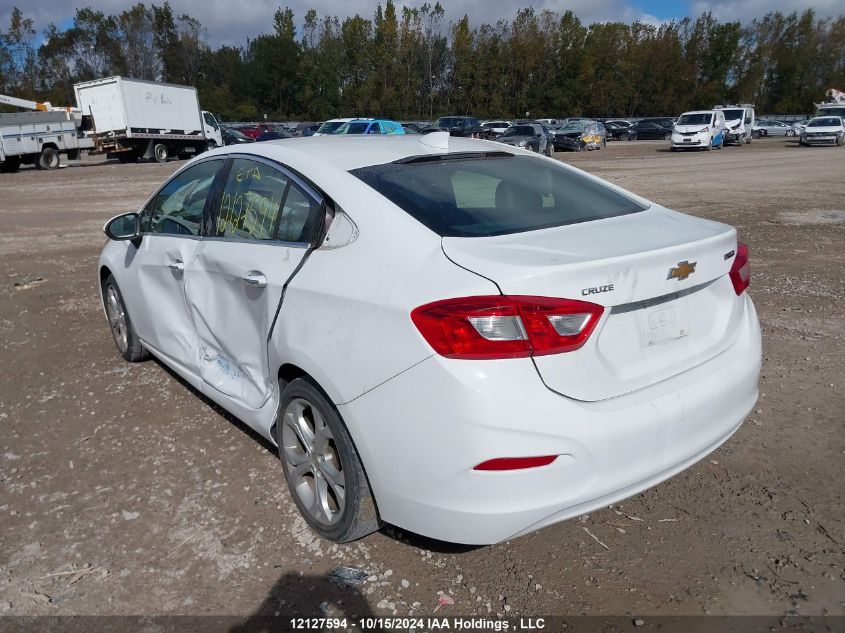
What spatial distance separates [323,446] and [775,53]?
100748mm

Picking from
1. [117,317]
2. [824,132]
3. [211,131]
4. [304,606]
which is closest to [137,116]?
[211,131]

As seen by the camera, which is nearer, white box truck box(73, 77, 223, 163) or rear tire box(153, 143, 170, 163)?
white box truck box(73, 77, 223, 163)

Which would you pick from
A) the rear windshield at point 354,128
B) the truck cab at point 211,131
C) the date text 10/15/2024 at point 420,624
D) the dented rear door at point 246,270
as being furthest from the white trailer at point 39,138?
the date text 10/15/2024 at point 420,624

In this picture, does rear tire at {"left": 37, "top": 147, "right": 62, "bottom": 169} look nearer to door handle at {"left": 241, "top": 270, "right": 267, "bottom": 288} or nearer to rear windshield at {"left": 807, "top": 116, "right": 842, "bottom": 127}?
door handle at {"left": 241, "top": 270, "right": 267, "bottom": 288}

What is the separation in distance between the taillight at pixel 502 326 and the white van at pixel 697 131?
3447cm

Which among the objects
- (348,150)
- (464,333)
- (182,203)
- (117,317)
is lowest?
(117,317)

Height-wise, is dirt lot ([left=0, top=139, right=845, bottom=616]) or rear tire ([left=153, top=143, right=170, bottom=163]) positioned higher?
rear tire ([left=153, top=143, right=170, bottom=163])

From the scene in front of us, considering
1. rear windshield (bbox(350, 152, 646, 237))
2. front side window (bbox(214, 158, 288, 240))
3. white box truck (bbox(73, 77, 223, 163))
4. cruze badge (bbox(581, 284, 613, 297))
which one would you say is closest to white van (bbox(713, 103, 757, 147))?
white box truck (bbox(73, 77, 223, 163))

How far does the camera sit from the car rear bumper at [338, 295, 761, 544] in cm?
208

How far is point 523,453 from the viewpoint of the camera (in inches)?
82.5

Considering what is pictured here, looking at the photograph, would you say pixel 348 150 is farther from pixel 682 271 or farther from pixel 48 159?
pixel 48 159

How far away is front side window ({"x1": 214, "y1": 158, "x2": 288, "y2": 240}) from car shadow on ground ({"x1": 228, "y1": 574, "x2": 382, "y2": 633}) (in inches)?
59.3

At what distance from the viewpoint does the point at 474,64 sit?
82.6 metres

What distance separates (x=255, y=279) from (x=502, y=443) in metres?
1.41
